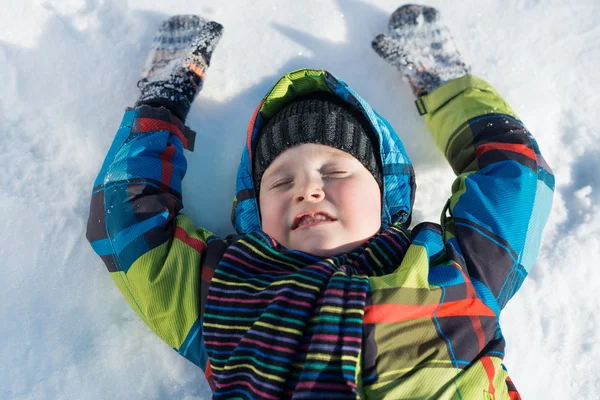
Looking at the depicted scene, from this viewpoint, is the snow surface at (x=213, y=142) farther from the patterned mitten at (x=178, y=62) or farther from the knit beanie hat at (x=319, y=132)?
the knit beanie hat at (x=319, y=132)

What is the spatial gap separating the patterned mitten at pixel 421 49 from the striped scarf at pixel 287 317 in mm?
776

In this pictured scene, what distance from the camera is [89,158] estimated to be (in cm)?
166

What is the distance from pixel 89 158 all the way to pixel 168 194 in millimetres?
362

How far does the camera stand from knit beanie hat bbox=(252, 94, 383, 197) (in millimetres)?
1437

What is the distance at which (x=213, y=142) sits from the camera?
1.75 meters

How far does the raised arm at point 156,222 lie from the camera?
1.32 meters

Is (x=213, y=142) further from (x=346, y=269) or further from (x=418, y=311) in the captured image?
(x=418, y=311)

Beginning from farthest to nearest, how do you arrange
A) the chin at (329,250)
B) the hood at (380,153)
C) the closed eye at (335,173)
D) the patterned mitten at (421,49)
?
the patterned mitten at (421,49) → the hood at (380,153) → the closed eye at (335,173) → the chin at (329,250)

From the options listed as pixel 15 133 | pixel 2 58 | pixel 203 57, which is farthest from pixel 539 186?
pixel 2 58

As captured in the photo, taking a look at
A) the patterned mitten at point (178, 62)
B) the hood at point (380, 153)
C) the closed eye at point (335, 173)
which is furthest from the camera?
the patterned mitten at point (178, 62)

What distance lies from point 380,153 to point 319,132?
215 mm

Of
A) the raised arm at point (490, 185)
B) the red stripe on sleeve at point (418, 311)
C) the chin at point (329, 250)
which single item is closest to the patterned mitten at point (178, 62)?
the chin at point (329, 250)

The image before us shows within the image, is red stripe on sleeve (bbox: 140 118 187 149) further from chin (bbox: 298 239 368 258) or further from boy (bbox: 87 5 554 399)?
chin (bbox: 298 239 368 258)

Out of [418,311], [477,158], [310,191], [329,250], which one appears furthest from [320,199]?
[477,158]
